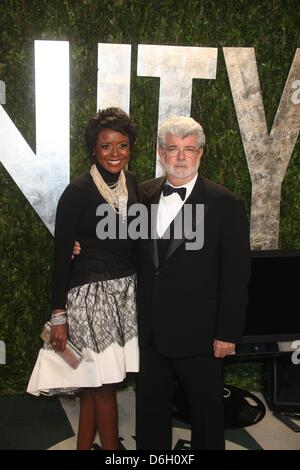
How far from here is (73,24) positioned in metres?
3.32

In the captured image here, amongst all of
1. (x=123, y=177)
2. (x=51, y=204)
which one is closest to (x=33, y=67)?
(x=51, y=204)

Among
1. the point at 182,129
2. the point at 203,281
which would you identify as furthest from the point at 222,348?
the point at 182,129

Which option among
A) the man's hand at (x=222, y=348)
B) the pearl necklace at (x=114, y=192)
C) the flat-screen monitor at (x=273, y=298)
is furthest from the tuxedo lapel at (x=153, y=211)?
the flat-screen monitor at (x=273, y=298)

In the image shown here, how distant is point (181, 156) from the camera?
8.25 feet

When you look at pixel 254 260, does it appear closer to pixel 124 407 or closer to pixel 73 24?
pixel 124 407

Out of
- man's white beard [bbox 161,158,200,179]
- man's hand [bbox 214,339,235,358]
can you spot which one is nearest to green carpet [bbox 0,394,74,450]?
man's hand [bbox 214,339,235,358]

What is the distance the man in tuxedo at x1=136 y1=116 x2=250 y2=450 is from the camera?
253cm

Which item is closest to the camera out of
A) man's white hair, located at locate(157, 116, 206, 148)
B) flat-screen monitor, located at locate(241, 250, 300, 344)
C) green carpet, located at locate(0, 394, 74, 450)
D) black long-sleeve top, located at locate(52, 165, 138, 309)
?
man's white hair, located at locate(157, 116, 206, 148)

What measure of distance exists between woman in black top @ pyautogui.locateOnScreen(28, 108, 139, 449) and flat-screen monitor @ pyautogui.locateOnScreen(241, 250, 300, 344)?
0.90 m

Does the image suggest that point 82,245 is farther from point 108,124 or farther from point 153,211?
point 108,124

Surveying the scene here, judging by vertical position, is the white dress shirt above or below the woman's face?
below

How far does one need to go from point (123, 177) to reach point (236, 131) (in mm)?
1120

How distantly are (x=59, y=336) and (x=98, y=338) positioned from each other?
19cm
